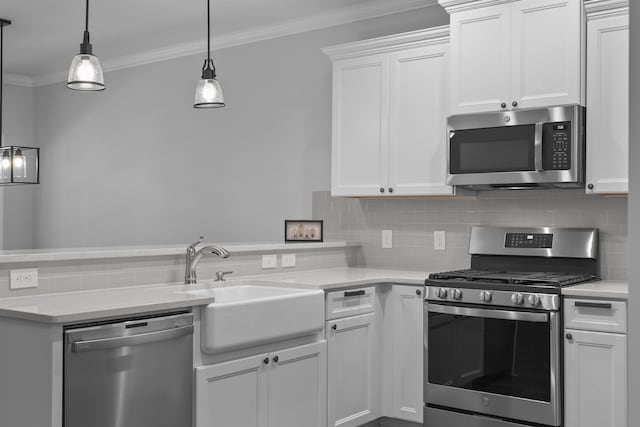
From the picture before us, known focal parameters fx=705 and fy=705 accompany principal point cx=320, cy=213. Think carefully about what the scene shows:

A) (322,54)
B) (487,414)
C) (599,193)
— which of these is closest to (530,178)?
(599,193)

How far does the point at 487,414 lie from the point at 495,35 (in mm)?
2013

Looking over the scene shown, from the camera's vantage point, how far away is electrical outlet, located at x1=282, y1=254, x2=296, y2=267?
13.8 ft

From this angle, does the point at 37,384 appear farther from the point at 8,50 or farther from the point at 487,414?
the point at 8,50

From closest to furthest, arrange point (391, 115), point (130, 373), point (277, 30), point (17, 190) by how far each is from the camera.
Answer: point (130, 373)
point (391, 115)
point (277, 30)
point (17, 190)

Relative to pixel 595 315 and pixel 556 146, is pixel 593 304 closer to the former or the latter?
pixel 595 315

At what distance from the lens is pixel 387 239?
4723 mm

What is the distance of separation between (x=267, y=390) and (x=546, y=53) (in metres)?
2.22

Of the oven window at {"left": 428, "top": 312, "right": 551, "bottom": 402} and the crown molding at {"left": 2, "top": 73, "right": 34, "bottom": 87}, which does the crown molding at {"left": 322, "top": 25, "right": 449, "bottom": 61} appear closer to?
the oven window at {"left": 428, "top": 312, "right": 551, "bottom": 402}

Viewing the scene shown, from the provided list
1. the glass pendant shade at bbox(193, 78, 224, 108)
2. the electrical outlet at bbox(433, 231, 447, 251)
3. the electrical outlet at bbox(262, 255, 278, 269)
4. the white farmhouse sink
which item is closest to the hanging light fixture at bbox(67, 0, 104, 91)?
the glass pendant shade at bbox(193, 78, 224, 108)

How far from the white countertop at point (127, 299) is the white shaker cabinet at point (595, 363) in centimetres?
87

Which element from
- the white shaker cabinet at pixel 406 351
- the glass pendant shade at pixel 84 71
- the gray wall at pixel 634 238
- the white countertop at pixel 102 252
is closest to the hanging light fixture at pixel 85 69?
the glass pendant shade at pixel 84 71

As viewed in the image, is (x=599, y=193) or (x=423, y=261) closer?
(x=599, y=193)

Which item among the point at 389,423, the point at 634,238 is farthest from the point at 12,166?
the point at 634,238

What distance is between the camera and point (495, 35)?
3852 millimetres
